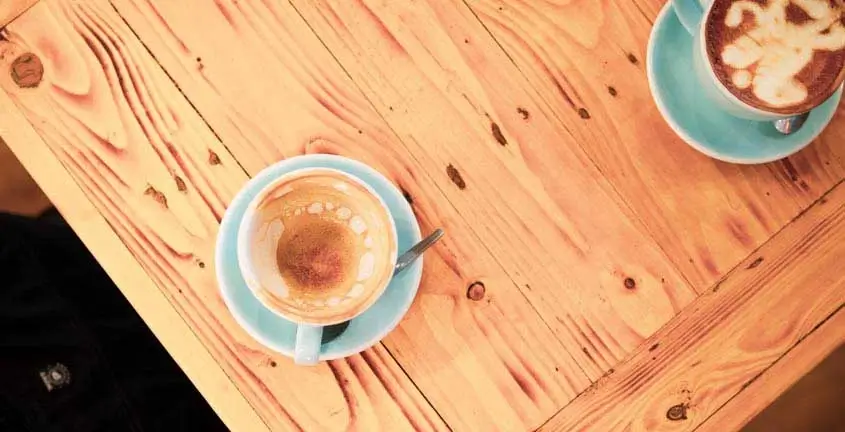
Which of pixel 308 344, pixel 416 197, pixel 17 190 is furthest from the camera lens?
pixel 17 190

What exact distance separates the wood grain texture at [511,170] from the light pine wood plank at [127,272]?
340mm

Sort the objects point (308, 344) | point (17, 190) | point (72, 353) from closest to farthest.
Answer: point (308, 344)
point (72, 353)
point (17, 190)

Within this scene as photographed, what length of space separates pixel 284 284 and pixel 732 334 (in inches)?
21.5

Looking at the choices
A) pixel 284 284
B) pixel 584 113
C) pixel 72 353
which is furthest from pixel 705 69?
pixel 72 353

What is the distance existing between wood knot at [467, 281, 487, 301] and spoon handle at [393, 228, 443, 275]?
3.3 inches

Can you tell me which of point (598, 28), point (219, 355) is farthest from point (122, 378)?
point (598, 28)

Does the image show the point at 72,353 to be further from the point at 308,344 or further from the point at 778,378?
the point at 778,378

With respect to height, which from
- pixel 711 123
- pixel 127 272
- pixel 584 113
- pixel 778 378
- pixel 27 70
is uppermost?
pixel 27 70

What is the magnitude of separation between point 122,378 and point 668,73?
886mm

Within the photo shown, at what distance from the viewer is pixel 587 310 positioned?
932 mm

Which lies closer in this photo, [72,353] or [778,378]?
[778,378]

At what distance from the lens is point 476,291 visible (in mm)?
922

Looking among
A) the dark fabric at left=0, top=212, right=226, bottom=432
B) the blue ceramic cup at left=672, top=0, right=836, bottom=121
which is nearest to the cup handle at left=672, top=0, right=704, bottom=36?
the blue ceramic cup at left=672, top=0, right=836, bottom=121

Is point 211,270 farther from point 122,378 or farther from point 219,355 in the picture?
point 122,378
